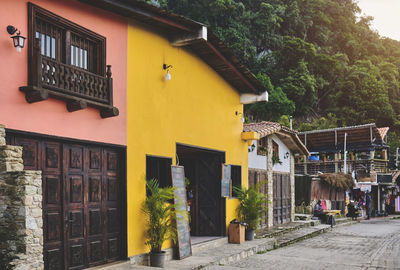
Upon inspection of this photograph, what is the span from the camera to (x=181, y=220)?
11117 mm

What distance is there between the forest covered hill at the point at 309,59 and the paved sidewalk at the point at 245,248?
2053 centimetres

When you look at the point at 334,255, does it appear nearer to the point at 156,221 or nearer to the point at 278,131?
the point at 156,221

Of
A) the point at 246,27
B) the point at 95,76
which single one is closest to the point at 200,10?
the point at 246,27

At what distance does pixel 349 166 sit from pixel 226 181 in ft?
73.6

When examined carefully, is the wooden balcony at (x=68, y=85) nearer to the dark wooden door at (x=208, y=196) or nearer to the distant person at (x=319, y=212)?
Answer: the dark wooden door at (x=208, y=196)

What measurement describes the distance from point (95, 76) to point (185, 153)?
20.7 ft

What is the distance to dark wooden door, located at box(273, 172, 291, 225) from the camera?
19328 mm

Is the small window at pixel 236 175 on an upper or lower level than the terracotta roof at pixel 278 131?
lower

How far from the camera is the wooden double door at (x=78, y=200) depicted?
7598 millimetres

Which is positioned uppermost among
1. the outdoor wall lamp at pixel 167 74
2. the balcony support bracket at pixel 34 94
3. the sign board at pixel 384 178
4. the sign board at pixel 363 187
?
the outdoor wall lamp at pixel 167 74

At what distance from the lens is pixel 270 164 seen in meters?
18.7

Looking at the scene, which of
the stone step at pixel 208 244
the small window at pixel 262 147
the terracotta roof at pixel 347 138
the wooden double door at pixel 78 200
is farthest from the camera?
the terracotta roof at pixel 347 138

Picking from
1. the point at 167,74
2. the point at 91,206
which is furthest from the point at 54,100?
the point at 167,74

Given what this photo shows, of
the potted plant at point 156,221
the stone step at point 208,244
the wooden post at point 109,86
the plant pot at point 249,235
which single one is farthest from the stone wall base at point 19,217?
the plant pot at point 249,235
